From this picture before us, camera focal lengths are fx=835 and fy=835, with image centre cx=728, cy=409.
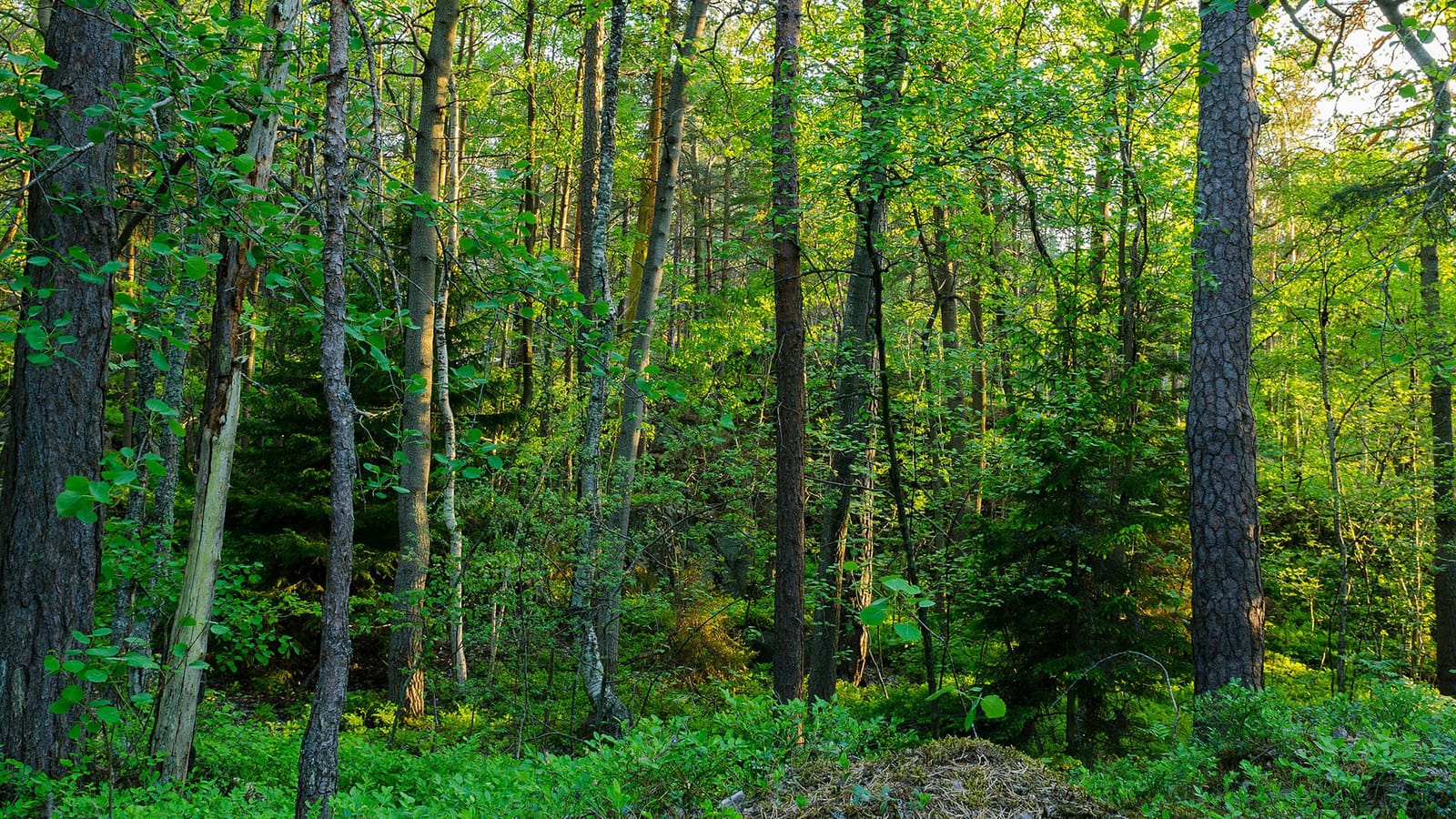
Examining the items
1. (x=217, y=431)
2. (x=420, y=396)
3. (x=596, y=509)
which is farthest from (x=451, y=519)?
(x=217, y=431)

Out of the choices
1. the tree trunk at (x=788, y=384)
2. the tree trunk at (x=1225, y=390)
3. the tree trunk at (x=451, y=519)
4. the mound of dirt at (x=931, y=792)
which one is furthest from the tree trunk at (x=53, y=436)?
the tree trunk at (x=1225, y=390)

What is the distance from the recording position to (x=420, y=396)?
31.8ft

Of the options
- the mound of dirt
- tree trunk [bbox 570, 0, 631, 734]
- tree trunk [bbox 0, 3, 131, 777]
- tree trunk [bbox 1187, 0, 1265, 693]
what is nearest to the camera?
the mound of dirt

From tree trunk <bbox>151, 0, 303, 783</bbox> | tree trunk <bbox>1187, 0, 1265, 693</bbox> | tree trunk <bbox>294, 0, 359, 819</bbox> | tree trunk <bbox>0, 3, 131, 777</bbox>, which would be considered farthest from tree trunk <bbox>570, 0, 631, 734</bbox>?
tree trunk <bbox>1187, 0, 1265, 693</bbox>

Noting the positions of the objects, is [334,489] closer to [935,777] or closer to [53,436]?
[53,436]

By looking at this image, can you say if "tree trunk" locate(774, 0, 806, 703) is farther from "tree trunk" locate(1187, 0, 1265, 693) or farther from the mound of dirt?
the mound of dirt

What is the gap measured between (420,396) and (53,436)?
5332 millimetres

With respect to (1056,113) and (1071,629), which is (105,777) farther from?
(1056,113)

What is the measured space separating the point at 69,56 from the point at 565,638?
7131mm

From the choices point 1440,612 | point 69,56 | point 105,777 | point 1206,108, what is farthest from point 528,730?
point 1440,612

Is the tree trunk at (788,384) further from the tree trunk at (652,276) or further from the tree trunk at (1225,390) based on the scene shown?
the tree trunk at (1225,390)

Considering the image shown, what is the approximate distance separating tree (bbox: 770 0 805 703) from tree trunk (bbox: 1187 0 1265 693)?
3.18 metres

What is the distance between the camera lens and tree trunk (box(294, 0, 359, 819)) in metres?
3.10

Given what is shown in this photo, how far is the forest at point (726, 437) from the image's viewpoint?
3.17m
